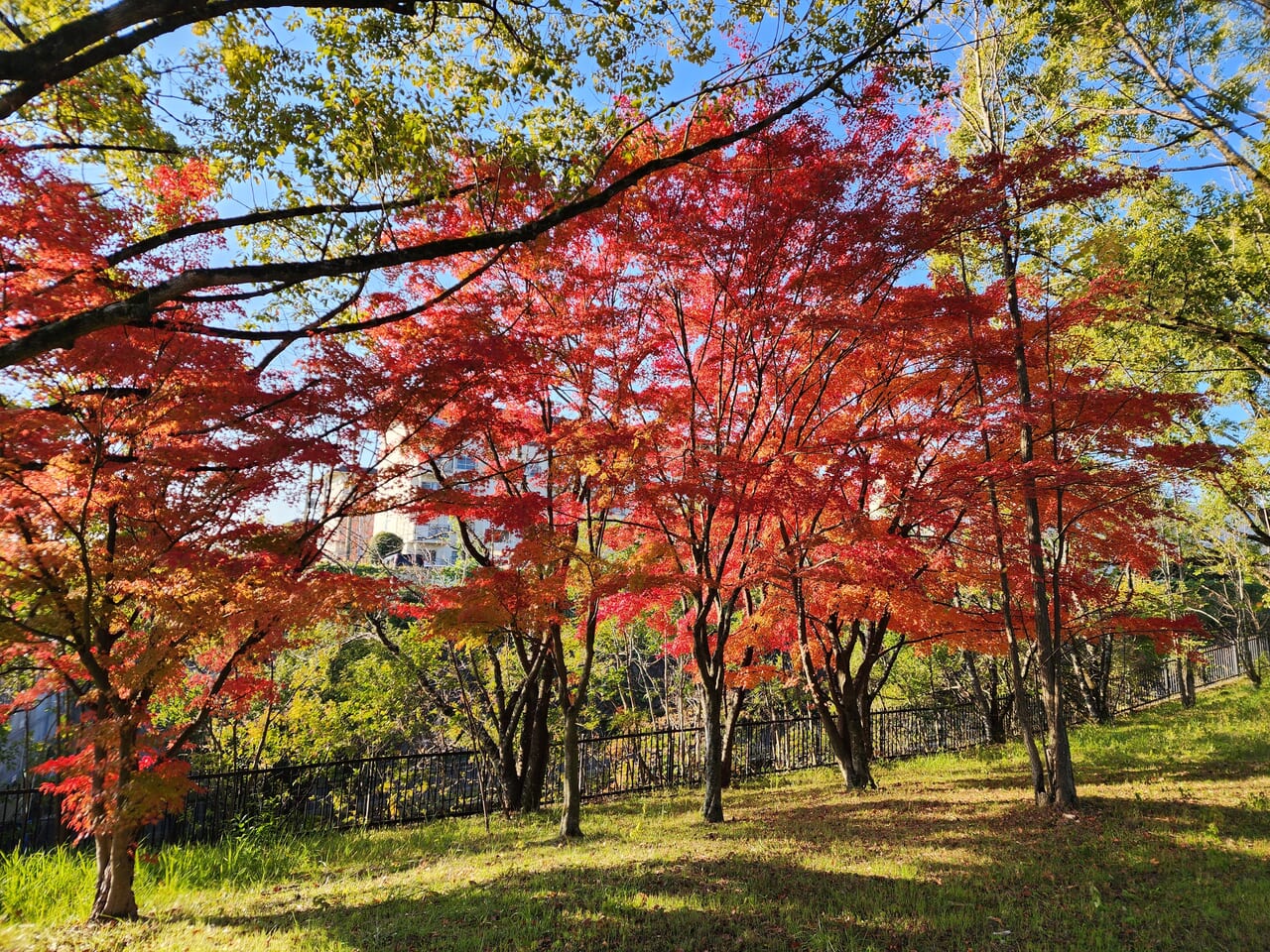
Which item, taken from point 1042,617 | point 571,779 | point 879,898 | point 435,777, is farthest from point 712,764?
point 435,777

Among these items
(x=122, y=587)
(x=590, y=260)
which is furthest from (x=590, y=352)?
(x=122, y=587)

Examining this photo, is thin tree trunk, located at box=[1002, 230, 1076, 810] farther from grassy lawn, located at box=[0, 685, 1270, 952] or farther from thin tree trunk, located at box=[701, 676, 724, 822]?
thin tree trunk, located at box=[701, 676, 724, 822]

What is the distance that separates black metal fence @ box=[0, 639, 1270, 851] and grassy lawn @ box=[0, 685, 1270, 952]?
3.34 feet

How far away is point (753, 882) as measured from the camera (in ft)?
17.9

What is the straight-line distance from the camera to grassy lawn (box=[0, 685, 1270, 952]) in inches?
177

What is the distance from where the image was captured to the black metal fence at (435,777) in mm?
9125

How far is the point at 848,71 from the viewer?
5.50 m

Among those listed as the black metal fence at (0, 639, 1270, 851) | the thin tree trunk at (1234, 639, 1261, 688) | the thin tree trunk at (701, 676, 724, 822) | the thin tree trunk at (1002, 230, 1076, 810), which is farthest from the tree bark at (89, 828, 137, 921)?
the thin tree trunk at (1234, 639, 1261, 688)

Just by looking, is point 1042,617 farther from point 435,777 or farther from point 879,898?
point 435,777

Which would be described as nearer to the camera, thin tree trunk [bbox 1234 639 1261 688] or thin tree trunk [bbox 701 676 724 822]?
thin tree trunk [bbox 701 676 724 822]

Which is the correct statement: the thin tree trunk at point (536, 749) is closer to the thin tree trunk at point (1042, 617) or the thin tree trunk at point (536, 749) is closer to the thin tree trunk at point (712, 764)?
the thin tree trunk at point (712, 764)

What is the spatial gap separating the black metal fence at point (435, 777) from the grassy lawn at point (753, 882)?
3.34 ft

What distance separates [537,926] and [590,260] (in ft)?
24.4

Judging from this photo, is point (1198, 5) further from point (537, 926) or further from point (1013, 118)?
point (537, 926)
